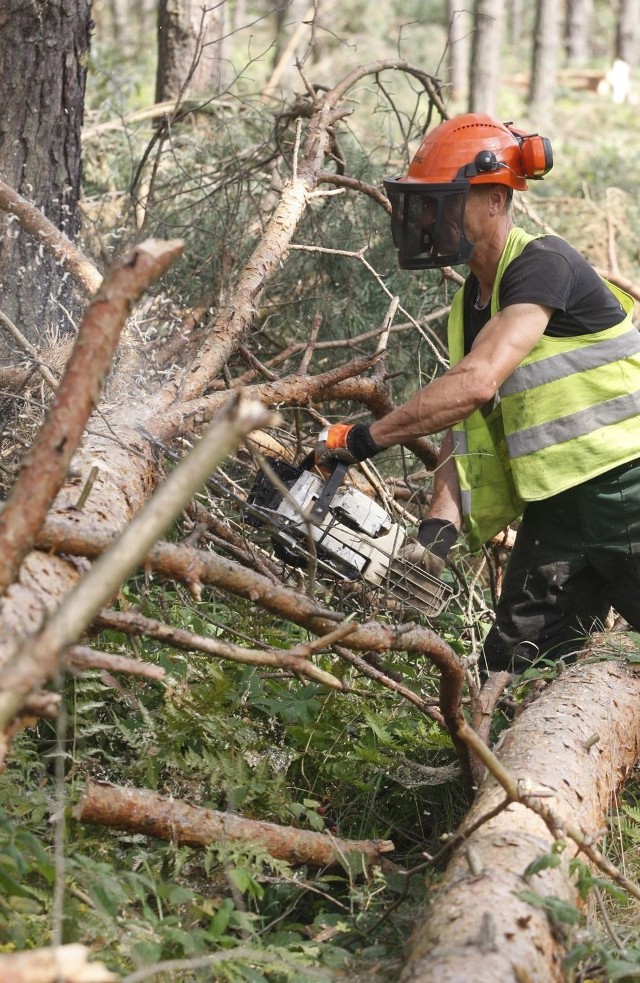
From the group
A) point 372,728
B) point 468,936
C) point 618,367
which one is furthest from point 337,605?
point 468,936

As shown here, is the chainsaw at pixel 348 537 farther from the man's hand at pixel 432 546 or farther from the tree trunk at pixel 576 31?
the tree trunk at pixel 576 31

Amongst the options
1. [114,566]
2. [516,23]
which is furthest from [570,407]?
[516,23]

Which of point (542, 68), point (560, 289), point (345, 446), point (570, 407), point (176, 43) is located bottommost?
point (345, 446)

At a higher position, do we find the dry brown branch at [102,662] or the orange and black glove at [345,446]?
the orange and black glove at [345,446]

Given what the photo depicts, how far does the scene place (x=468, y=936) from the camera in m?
1.78

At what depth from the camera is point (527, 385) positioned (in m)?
3.37

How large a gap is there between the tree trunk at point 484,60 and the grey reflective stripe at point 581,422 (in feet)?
35.0

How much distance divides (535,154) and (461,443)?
1051 mm

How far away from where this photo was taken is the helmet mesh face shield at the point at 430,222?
338cm

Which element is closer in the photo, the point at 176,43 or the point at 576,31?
the point at 176,43

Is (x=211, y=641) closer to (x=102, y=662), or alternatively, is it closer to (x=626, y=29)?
(x=102, y=662)

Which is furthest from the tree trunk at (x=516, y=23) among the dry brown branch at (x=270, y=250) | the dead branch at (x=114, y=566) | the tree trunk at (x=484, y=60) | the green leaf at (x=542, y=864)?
the dead branch at (x=114, y=566)

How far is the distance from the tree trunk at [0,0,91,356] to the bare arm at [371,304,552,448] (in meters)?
1.67

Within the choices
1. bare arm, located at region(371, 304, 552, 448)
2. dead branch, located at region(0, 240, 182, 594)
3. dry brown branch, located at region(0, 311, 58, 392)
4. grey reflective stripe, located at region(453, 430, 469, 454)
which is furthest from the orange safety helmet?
dead branch, located at region(0, 240, 182, 594)
